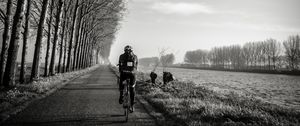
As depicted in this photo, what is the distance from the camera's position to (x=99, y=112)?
771cm

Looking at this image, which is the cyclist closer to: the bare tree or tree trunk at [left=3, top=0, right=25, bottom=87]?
tree trunk at [left=3, top=0, right=25, bottom=87]

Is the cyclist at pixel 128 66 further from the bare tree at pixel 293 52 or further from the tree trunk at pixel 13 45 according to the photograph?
the bare tree at pixel 293 52

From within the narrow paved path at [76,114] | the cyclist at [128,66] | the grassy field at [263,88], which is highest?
Answer: the cyclist at [128,66]

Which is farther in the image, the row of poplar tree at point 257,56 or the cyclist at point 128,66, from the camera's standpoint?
the row of poplar tree at point 257,56

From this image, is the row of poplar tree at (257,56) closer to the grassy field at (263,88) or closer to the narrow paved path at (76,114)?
the grassy field at (263,88)

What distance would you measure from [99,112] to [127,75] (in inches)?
56.2

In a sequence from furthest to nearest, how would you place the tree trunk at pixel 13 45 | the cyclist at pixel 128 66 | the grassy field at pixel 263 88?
the grassy field at pixel 263 88 → the tree trunk at pixel 13 45 → the cyclist at pixel 128 66

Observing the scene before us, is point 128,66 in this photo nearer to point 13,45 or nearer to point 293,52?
point 13,45

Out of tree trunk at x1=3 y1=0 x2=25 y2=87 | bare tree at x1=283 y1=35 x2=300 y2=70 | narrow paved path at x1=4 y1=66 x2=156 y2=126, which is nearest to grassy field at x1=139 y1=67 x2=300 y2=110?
narrow paved path at x1=4 y1=66 x2=156 y2=126

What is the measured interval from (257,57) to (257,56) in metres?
0.51

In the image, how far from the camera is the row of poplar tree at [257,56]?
83.5 m

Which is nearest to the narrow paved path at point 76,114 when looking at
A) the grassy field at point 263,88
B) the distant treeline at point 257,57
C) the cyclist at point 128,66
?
the cyclist at point 128,66

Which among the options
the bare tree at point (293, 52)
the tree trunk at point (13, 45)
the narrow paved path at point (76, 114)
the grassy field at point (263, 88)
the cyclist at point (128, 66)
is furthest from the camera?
the bare tree at point (293, 52)

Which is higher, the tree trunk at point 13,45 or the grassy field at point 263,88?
the tree trunk at point 13,45
